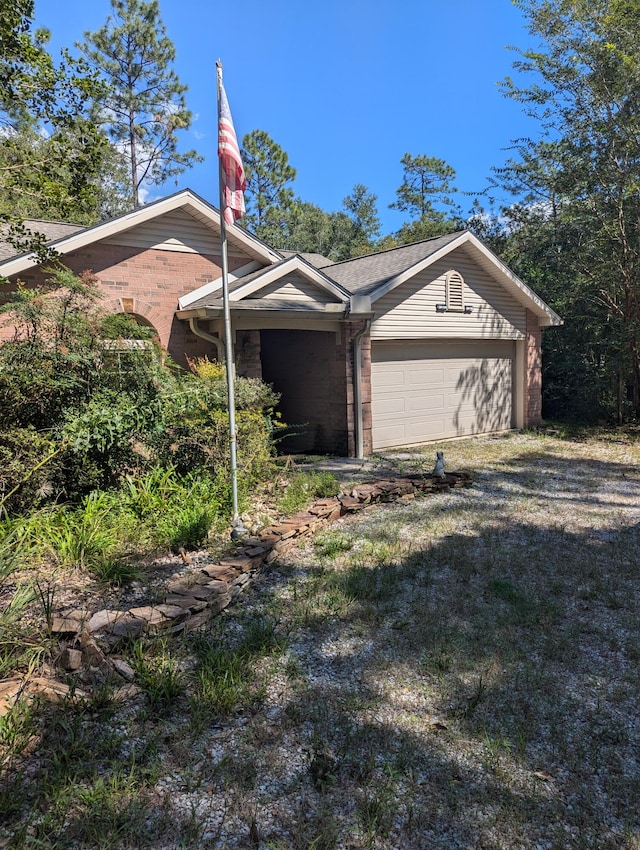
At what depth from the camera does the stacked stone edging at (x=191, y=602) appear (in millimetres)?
3152

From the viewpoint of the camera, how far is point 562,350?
15.9m

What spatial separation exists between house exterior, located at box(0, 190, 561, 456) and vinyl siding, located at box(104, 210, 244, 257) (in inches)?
0.9

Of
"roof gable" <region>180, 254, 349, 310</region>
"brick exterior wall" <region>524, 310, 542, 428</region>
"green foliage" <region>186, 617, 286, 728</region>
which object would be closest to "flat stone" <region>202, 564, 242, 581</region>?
"green foliage" <region>186, 617, 286, 728</region>

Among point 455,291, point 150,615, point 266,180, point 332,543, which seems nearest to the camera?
point 150,615

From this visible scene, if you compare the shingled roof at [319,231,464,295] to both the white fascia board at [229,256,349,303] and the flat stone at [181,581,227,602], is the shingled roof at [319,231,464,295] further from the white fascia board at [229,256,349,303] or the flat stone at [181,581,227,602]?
the flat stone at [181,581,227,602]

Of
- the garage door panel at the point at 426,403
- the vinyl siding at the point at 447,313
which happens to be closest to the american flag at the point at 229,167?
the vinyl siding at the point at 447,313

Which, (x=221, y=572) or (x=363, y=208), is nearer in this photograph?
(x=221, y=572)

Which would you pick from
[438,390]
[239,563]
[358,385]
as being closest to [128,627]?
[239,563]

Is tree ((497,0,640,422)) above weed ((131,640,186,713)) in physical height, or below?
above

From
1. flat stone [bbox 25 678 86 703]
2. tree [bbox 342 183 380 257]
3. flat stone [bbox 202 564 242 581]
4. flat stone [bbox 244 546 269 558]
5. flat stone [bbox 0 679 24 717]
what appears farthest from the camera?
tree [bbox 342 183 380 257]

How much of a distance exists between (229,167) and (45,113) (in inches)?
69.1

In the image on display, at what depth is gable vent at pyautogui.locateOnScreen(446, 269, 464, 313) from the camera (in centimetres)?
1220

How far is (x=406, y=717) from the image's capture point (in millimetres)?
2918

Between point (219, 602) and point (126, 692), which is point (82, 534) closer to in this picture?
point (219, 602)
